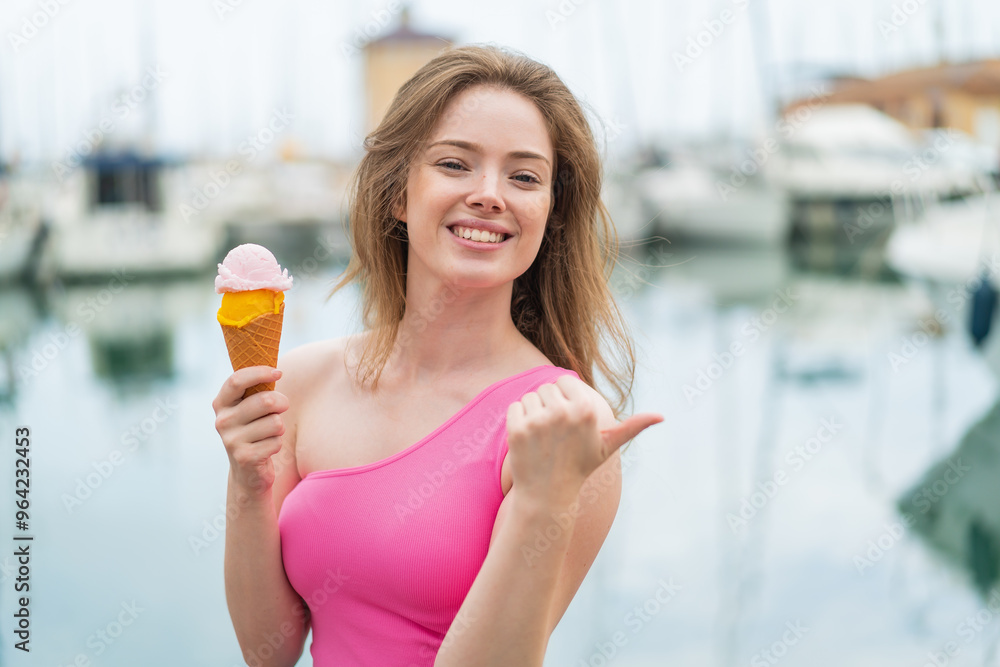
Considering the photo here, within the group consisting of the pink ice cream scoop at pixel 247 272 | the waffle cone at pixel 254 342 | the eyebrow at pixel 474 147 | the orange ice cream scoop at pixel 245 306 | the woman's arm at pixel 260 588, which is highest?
the eyebrow at pixel 474 147

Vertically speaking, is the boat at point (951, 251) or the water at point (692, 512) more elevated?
the boat at point (951, 251)

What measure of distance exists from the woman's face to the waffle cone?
344mm

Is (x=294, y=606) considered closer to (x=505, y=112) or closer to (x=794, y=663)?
(x=505, y=112)

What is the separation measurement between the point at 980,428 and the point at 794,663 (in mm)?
4598

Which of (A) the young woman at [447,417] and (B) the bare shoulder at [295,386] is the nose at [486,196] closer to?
(A) the young woman at [447,417]

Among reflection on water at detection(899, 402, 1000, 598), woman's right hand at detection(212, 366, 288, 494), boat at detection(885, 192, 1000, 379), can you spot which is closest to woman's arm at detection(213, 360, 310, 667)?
→ woman's right hand at detection(212, 366, 288, 494)

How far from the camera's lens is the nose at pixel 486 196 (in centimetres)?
166

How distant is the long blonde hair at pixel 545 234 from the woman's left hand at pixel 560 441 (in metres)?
0.61

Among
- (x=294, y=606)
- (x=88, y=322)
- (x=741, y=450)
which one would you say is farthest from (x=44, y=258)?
(x=294, y=606)

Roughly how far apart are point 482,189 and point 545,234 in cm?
40

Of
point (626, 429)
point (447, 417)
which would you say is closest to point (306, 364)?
point (447, 417)

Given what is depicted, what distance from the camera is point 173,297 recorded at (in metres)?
16.5

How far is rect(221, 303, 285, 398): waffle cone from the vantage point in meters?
1.69

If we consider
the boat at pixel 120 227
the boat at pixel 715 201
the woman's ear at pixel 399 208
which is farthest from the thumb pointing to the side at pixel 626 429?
the boat at pixel 715 201
